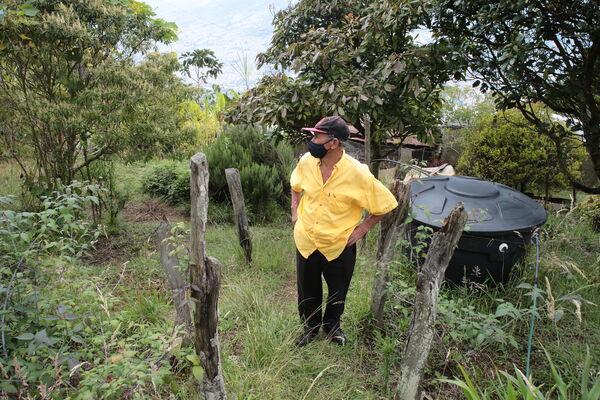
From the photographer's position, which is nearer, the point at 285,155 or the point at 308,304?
the point at 308,304

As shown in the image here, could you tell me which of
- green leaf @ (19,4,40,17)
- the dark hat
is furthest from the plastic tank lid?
green leaf @ (19,4,40,17)

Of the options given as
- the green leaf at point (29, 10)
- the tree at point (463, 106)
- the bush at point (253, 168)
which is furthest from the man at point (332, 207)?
the tree at point (463, 106)

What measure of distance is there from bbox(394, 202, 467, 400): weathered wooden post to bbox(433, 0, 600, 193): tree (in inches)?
78.6

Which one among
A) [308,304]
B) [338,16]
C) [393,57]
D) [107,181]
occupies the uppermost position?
[338,16]

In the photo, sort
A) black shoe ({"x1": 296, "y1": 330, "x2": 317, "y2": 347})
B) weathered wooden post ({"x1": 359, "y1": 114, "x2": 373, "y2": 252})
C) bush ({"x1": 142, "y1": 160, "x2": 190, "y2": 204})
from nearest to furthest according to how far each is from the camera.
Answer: black shoe ({"x1": 296, "y1": 330, "x2": 317, "y2": 347}), weathered wooden post ({"x1": 359, "y1": 114, "x2": 373, "y2": 252}), bush ({"x1": 142, "y1": 160, "x2": 190, "y2": 204})

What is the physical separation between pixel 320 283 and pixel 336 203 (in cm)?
69

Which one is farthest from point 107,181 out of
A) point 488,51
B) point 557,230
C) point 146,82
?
point 557,230

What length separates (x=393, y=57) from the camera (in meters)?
3.44

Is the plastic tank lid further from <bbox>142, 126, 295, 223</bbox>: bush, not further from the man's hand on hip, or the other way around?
<bbox>142, 126, 295, 223</bbox>: bush

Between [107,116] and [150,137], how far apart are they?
53 centimetres

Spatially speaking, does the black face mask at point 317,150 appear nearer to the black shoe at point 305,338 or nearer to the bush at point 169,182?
the black shoe at point 305,338

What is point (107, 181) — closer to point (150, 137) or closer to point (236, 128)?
point (150, 137)

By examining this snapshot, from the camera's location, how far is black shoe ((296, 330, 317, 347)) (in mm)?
2762

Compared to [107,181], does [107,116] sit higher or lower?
higher
